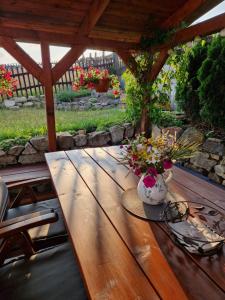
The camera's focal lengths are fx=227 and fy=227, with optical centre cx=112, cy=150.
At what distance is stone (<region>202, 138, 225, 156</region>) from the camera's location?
2828mm

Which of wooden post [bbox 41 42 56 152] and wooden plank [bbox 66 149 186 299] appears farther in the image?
wooden post [bbox 41 42 56 152]

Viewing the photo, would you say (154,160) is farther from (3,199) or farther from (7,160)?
(7,160)

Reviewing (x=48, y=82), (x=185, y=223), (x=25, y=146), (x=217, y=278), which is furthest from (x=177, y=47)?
(x=217, y=278)

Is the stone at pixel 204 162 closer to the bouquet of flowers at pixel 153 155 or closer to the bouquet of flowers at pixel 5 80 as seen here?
the bouquet of flowers at pixel 153 155

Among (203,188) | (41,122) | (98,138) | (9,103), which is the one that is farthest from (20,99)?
(203,188)

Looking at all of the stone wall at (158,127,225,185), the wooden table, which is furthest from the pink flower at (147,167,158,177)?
the stone wall at (158,127,225,185)

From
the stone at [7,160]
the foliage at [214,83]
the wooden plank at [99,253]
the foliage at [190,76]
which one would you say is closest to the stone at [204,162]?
the foliage at [214,83]

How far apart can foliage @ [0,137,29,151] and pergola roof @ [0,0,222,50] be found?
1318 mm

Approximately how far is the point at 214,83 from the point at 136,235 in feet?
8.41

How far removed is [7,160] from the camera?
123 inches

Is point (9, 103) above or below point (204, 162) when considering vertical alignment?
above

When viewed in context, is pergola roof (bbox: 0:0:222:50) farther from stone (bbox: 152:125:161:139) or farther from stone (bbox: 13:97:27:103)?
stone (bbox: 13:97:27:103)

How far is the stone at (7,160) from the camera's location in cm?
309

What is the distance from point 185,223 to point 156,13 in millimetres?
2729
